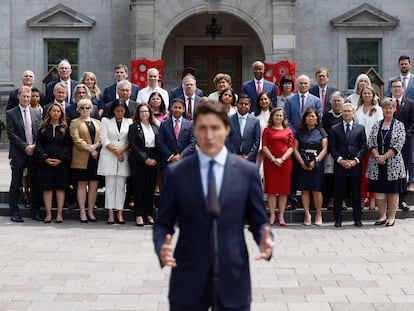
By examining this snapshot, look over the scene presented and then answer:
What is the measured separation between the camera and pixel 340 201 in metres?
12.8

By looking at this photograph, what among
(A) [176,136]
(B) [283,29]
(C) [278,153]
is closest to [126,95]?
(A) [176,136]

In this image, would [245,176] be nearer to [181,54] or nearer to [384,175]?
[384,175]

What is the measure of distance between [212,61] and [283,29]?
399 cm

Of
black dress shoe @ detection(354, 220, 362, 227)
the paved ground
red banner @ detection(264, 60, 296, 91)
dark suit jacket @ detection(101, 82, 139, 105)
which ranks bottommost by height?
the paved ground

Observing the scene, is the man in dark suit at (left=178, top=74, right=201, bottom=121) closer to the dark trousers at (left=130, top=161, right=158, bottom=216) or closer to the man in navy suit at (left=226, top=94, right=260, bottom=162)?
the man in navy suit at (left=226, top=94, right=260, bottom=162)

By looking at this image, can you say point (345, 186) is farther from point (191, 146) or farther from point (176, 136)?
point (176, 136)

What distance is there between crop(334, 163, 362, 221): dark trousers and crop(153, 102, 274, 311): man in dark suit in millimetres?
8310

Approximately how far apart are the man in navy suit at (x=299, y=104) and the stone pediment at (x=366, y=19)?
11048mm

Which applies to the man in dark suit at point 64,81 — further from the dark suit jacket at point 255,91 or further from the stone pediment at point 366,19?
the stone pediment at point 366,19

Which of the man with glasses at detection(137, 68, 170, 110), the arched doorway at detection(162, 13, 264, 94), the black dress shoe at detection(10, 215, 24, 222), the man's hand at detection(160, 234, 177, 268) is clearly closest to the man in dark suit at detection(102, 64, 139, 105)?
the man with glasses at detection(137, 68, 170, 110)

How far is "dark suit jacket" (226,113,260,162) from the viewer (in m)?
12.6

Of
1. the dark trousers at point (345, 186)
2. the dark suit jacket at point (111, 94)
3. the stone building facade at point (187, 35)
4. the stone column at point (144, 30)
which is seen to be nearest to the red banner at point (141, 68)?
the stone column at point (144, 30)

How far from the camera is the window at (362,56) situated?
24156 millimetres

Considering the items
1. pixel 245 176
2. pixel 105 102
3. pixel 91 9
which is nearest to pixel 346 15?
pixel 91 9
